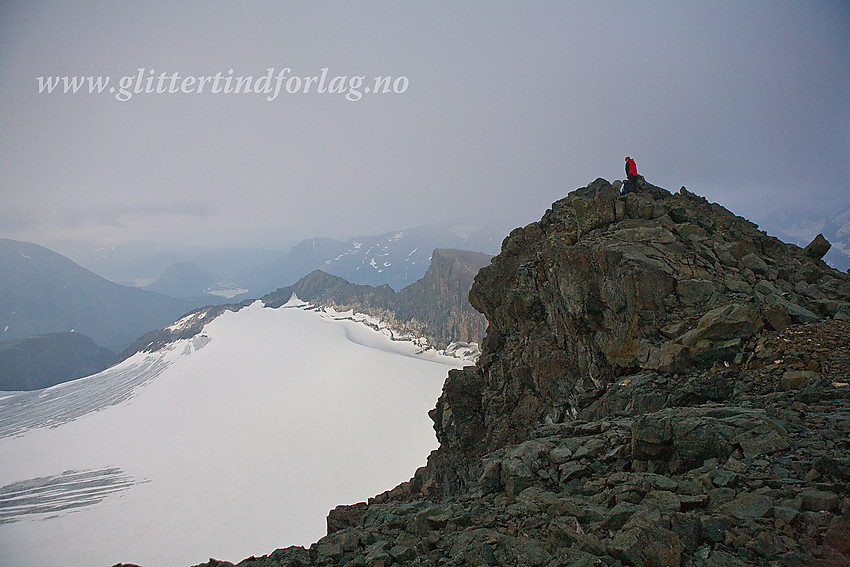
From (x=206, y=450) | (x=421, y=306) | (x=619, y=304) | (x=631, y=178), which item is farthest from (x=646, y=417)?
(x=421, y=306)

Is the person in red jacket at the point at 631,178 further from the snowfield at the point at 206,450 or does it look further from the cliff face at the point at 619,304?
the snowfield at the point at 206,450

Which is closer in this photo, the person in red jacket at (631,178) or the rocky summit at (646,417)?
the rocky summit at (646,417)

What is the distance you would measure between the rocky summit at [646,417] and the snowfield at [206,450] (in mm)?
21909

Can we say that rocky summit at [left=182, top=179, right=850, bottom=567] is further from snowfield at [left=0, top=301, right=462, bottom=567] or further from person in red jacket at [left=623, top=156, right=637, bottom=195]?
snowfield at [left=0, top=301, right=462, bottom=567]

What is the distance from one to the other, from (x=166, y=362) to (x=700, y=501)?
278ft

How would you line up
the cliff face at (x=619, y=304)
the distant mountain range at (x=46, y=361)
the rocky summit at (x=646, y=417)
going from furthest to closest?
1. the distant mountain range at (x=46, y=361)
2. the cliff face at (x=619, y=304)
3. the rocky summit at (x=646, y=417)

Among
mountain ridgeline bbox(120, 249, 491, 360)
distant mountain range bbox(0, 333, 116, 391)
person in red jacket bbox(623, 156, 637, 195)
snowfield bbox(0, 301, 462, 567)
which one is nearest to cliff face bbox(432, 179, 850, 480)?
person in red jacket bbox(623, 156, 637, 195)

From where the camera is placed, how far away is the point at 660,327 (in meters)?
9.06

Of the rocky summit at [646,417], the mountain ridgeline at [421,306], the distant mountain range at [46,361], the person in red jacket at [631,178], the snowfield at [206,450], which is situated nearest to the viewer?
the rocky summit at [646,417]

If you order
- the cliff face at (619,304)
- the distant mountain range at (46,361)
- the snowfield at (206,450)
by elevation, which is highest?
the distant mountain range at (46,361)

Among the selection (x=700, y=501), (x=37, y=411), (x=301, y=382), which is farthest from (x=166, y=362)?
(x=700, y=501)

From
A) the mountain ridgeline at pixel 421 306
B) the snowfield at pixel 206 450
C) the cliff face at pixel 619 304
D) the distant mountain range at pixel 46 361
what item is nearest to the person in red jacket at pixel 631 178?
the cliff face at pixel 619 304

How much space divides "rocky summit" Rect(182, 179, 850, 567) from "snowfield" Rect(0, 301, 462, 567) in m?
21.9

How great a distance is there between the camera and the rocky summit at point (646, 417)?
389 centimetres
